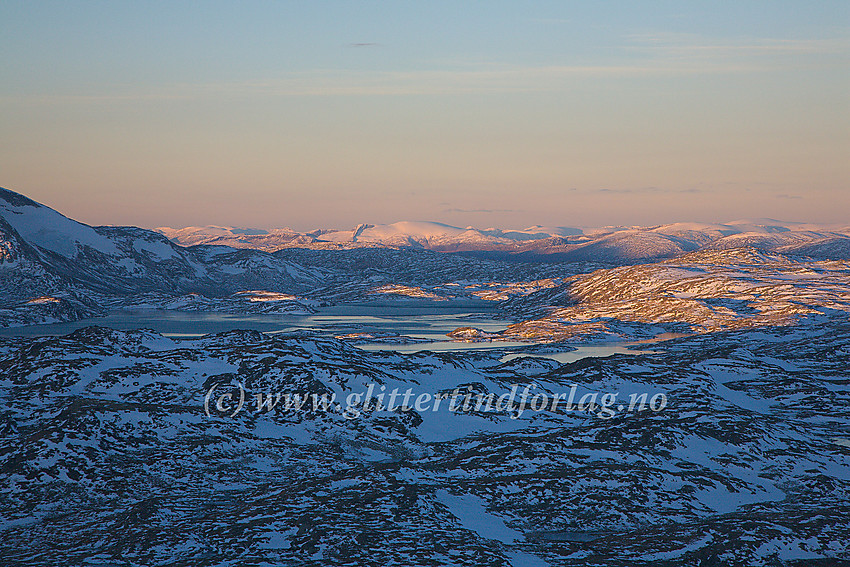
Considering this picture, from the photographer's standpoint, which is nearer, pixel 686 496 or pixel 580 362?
pixel 686 496

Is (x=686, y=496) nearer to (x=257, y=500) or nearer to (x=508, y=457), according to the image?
(x=508, y=457)

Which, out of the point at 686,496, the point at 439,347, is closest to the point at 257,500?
the point at 686,496

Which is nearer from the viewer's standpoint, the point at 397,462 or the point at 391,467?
the point at 391,467

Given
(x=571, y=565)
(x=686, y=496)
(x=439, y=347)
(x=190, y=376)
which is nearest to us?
(x=571, y=565)

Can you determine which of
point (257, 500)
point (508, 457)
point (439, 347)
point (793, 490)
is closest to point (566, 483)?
point (508, 457)

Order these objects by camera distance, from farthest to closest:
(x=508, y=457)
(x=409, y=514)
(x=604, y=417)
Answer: (x=604, y=417) < (x=508, y=457) < (x=409, y=514)

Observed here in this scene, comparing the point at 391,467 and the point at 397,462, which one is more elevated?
the point at 391,467
